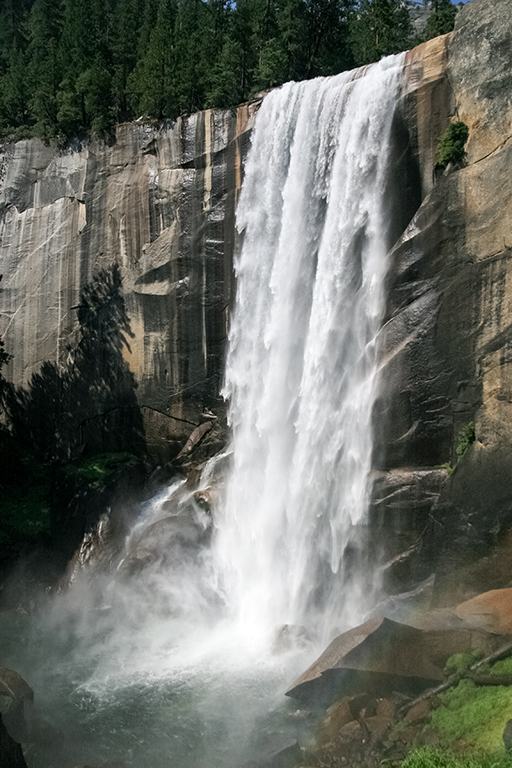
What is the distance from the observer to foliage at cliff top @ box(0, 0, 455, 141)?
25.0 m

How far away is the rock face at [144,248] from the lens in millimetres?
22141

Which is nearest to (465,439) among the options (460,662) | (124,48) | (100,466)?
(460,662)

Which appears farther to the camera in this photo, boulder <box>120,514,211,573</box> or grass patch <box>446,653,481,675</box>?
boulder <box>120,514,211,573</box>

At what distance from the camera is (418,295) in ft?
49.5

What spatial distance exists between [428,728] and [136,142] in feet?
72.4

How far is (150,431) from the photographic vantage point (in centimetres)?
2373

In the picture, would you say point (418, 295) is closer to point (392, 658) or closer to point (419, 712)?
point (392, 658)

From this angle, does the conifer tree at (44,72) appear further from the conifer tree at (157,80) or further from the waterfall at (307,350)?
the waterfall at (307,350)

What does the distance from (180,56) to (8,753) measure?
2561cm

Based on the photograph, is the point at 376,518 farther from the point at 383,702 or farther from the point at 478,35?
the point at 478,35

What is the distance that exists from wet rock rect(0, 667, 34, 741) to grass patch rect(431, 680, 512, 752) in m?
7.57

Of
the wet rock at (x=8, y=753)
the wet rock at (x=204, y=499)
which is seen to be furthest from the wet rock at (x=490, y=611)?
the wet rock at (x=204, y=499)

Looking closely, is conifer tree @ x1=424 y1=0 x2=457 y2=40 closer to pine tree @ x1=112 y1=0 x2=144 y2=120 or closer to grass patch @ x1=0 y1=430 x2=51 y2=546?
pine tree @ x1=112 y1=0 x2=144 y2=120

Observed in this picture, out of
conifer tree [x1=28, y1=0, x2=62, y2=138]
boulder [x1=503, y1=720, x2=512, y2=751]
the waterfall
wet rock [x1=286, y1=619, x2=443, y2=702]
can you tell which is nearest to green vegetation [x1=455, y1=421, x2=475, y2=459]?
the waterfall
